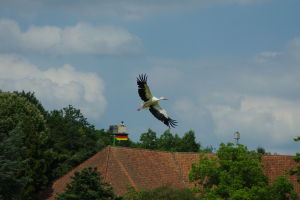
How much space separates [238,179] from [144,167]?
11857mm

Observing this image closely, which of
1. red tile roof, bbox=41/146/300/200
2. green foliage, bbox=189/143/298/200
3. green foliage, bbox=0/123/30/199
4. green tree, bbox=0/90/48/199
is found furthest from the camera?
green tree, bbox=0/90/48/199

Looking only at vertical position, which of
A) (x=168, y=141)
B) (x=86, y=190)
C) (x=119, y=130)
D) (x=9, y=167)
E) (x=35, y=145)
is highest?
(x=168, y=141)

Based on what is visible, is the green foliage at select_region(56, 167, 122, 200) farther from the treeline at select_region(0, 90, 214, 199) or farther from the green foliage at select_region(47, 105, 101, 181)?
the green foliage at select_region(47, 105, 101, 181)

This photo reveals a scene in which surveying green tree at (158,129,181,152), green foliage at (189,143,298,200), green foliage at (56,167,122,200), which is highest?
green tree at (158,129,181,152)

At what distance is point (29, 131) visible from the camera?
4347cm

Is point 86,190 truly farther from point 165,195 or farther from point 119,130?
point 119,130

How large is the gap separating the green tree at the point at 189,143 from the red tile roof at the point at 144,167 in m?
22.1

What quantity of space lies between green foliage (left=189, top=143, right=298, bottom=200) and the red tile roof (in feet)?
24.0

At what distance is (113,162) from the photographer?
35562mm

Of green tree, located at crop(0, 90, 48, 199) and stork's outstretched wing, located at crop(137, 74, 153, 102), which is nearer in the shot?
stork's outstretched wing, located at crop(137, 74, 153, 102)

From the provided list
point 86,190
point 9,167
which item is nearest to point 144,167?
point 9,167

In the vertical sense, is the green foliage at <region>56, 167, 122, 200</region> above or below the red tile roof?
below

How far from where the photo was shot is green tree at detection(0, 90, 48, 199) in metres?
39.8

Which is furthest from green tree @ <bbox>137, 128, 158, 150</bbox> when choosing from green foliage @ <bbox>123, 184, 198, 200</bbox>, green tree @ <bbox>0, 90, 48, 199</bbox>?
green foliage @ <bbox>123, 184, 198, 200</bbox>
